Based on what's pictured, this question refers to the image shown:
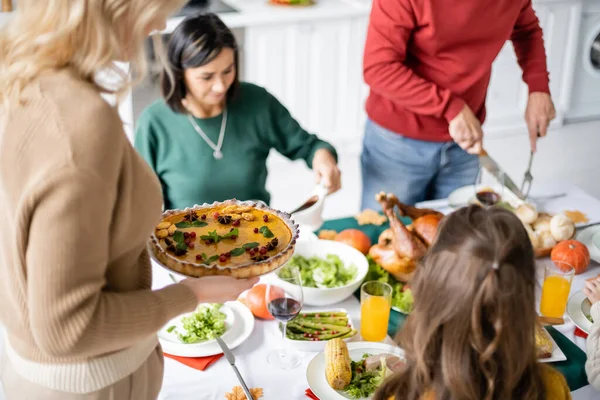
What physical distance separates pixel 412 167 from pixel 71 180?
162 cm

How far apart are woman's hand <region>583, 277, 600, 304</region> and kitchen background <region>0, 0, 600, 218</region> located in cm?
219

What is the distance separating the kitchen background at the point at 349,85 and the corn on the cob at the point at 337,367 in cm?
235

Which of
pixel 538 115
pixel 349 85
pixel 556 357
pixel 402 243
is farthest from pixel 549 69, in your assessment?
pixel 556 357

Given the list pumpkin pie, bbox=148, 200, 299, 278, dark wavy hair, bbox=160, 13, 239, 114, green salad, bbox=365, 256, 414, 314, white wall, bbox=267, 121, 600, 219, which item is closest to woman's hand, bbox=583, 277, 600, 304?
green salad, bbox=365, 256, 414, 314

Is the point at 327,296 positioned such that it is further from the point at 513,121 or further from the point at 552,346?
the point at 513,121

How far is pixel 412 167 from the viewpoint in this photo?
245cm

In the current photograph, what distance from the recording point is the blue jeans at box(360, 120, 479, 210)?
95.6 inches

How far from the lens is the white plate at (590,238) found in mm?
1979

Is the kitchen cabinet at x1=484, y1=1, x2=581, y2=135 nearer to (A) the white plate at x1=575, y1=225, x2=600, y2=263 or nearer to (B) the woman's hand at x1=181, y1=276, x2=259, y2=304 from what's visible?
(A) the white plate at x1=575, y1=225, x2=600, y2=263

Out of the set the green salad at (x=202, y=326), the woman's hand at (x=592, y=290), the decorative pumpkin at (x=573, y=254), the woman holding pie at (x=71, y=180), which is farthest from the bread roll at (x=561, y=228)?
the woman holding pie at (x=71, y=180)

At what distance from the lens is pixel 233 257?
1.42 metres

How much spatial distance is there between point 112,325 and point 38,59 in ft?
1.35

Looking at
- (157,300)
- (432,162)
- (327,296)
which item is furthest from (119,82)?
(432,162)

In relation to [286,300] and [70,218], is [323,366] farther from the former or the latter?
[70,218]
